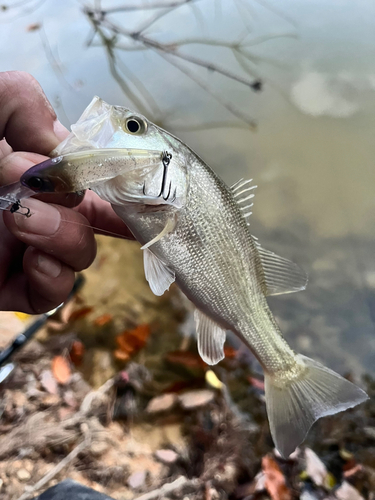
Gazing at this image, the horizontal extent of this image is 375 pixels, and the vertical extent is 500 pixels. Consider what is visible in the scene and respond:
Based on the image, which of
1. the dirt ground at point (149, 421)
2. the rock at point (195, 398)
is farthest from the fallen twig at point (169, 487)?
the rock at point (195, 398)

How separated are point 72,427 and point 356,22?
4.41m

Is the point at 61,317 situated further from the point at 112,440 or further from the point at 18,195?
the point at 18,195

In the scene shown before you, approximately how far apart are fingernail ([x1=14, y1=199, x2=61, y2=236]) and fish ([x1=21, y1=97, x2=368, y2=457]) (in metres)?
0.24

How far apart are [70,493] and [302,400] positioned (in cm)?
130

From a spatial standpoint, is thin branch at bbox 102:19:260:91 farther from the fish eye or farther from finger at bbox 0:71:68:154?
the fish eye

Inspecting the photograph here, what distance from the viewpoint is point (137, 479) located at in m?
1.93

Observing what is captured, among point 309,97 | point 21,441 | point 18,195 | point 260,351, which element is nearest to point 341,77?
point 309,97

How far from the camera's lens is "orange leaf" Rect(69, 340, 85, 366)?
2.51 meters

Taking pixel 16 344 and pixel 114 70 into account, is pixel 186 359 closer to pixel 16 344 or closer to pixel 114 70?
pixel 16 344

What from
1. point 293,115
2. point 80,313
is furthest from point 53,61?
point 80,313

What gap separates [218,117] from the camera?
3158 mm

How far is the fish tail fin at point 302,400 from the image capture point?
4.05 feet

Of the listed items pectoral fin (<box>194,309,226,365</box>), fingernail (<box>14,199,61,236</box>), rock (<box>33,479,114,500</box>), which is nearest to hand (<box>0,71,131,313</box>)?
fingernail (<box>14,199,61,236</box>)

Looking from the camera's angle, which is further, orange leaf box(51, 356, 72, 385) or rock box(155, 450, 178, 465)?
orange leaf box(51, 356, 72, 385)
